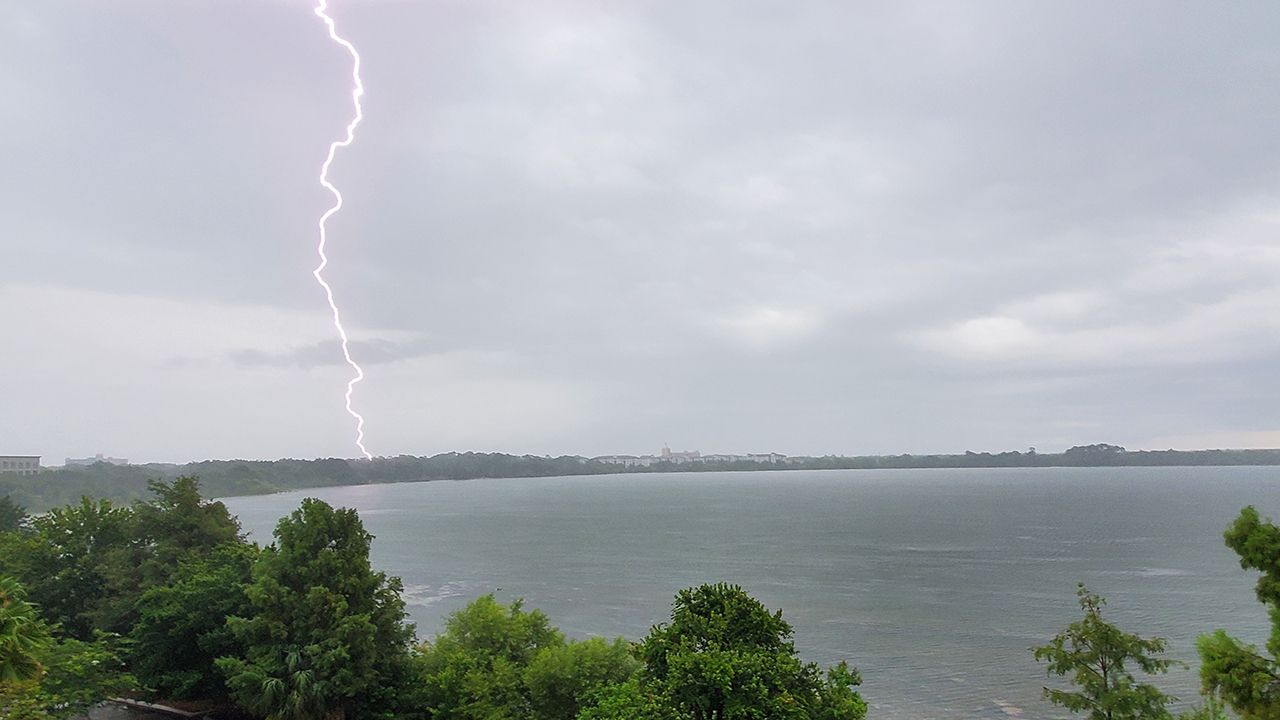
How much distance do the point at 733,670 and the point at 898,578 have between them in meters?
79.9

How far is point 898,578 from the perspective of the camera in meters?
87.6

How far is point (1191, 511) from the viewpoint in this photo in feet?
547

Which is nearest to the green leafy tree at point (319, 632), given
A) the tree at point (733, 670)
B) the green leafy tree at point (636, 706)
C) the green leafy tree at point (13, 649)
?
the green leafy tree at point (636, 706)

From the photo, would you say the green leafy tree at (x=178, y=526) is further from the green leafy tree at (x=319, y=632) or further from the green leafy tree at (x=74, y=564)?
the green leafy tree at (x=319, y=632)

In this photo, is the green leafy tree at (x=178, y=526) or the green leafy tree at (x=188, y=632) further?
the green leafy tree at (x=178, y=526)

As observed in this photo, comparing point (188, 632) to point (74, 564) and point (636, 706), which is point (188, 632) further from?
point (636, 706)

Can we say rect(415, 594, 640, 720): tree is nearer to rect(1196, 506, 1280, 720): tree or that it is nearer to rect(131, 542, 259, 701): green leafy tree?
rect(131, 542, 259, 701): green leafy tree

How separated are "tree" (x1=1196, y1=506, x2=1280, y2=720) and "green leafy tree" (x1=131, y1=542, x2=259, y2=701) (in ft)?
112

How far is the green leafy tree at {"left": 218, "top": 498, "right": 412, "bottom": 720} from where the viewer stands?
90.6ft

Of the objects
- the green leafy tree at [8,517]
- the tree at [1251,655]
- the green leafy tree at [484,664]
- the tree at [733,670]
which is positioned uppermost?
the tree at [1251,655]

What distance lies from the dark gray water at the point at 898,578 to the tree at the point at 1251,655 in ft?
108

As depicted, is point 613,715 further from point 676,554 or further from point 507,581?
point 676,554

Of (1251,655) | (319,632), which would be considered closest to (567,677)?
(319,632)

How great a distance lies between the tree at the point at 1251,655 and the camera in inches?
529
